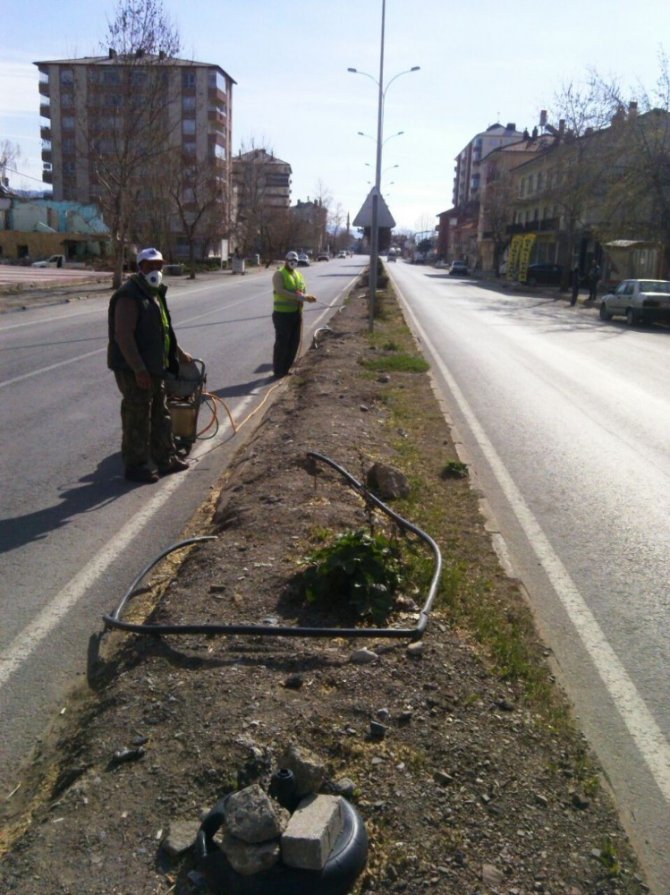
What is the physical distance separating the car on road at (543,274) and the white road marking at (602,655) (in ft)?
176

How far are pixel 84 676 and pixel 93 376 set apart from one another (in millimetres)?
9782

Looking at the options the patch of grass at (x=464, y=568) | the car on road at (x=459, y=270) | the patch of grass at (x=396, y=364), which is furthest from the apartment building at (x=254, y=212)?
the patch of grass at (x=464, y=568)

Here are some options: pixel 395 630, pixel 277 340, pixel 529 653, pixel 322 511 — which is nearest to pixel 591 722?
pixel 529 653

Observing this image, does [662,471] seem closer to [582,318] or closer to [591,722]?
[591,722]

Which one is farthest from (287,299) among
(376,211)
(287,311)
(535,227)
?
(535,227)

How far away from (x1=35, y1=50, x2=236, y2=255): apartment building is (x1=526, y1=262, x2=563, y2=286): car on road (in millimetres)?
22137

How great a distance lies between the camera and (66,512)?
665cm

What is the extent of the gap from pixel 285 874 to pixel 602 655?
2502mm

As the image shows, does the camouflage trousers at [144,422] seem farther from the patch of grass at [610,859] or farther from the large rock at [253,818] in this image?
the patch of grass at [610,859]

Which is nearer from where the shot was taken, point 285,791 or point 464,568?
point 285,791

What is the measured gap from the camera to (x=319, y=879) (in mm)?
2600

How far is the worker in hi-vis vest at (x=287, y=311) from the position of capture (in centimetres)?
1364

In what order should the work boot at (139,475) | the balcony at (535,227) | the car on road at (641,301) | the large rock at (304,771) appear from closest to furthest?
the large rock at (304,771) → the work boot at (139,475) → the car on road at (641,301) → the balcony at (535,227)

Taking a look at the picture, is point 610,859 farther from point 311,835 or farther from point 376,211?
point 376,211
